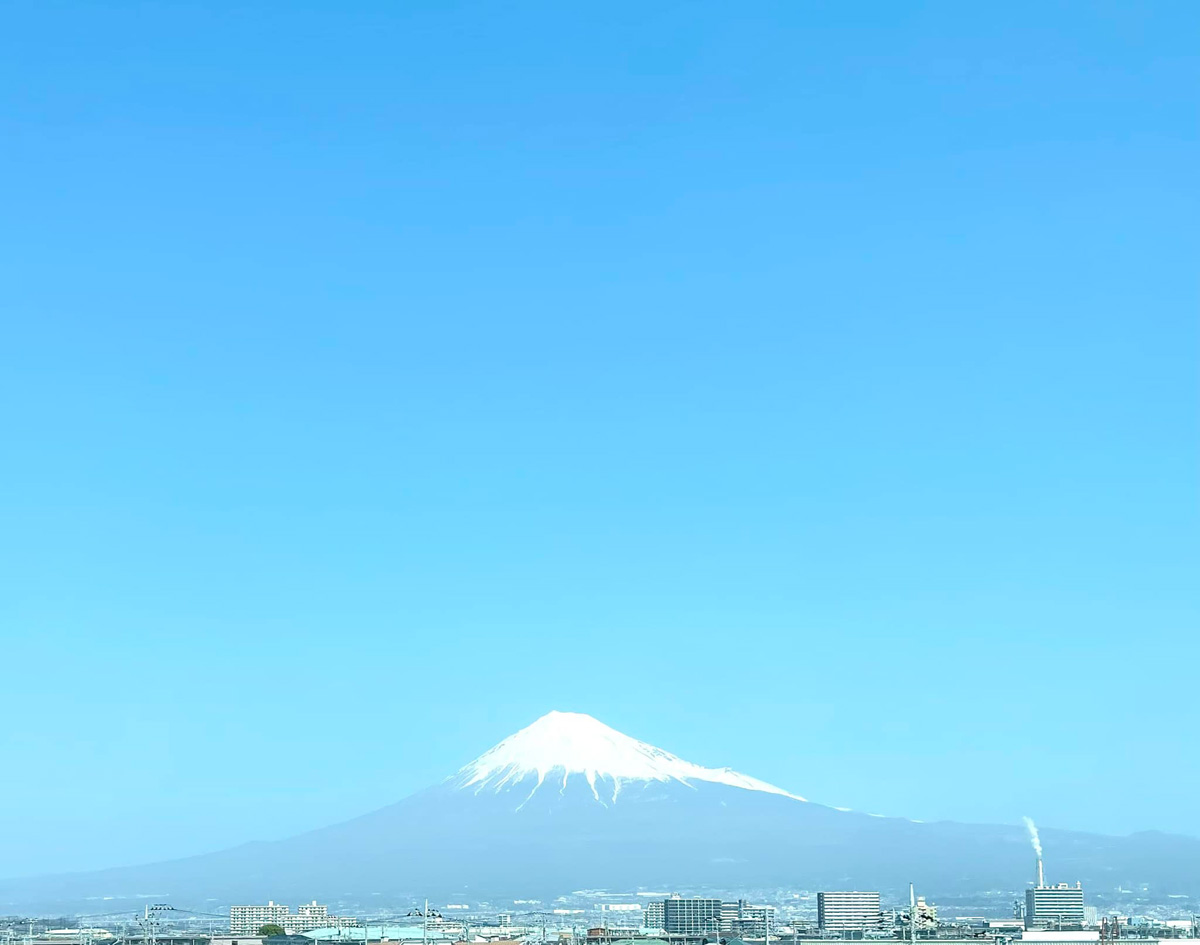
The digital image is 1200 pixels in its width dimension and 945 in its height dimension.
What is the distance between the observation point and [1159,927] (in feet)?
360

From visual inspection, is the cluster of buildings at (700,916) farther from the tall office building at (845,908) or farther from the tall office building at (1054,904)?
the tall office building at (1054,904)

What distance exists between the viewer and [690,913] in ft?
459

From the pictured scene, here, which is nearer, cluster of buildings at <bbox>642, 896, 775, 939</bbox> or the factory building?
the factory building

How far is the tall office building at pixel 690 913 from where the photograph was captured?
136 meters

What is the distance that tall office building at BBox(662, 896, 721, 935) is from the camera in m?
136

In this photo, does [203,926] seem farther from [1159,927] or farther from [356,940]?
[1159,927]

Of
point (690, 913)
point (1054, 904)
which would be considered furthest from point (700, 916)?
point (1054, 904)

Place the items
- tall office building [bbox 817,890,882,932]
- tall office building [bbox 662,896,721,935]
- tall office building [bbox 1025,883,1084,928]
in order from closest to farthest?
tall office building [bbox 1025,883,1084,928] < tall office building [bbox 662,896,721,935] < tall office building [bbox 817,890,882,932]

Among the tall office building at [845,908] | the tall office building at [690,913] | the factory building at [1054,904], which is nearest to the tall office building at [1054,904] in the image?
the factory building at [1054,904]

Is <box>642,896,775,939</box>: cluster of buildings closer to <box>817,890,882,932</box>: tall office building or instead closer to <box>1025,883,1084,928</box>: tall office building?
<box>817,890,882,932</box>: tall office building

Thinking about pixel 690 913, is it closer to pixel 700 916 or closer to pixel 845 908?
pixel 700 916

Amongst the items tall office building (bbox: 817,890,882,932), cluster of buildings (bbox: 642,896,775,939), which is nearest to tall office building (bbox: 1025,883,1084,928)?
tall office building (bbox: 817,890,882,932)

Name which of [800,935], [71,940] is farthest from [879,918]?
[71,940]

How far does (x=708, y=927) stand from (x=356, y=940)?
44968 millimetres
